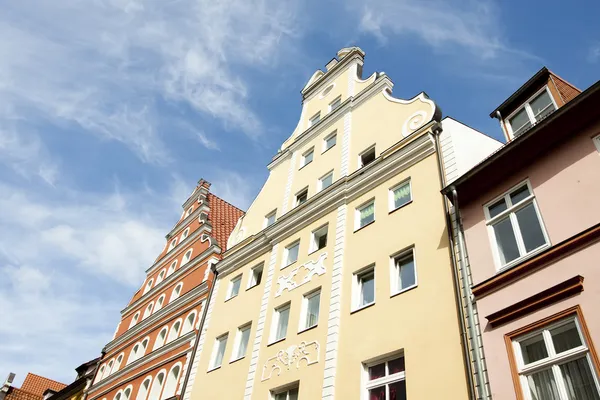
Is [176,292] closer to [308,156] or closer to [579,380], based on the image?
[308,156]

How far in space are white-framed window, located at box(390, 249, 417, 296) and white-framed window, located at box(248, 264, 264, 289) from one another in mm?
7749

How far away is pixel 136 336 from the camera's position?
2853 centimetres

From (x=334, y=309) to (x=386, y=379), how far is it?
10.4 ft

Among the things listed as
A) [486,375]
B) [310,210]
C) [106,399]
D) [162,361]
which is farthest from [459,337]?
[106,399]

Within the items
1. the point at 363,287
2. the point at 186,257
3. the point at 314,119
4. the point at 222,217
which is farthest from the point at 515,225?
the point at 222,217

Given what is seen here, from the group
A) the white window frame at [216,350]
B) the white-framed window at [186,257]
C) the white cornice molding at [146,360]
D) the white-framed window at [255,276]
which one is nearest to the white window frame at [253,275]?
the white-framed window at [255,276]

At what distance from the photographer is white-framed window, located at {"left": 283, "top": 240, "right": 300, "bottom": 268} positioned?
19891 mm

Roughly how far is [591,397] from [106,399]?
24.6 meters

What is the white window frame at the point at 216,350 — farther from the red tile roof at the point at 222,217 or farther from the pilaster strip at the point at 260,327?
the red tile roof at the point at 222,217

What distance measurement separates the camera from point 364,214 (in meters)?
18.1

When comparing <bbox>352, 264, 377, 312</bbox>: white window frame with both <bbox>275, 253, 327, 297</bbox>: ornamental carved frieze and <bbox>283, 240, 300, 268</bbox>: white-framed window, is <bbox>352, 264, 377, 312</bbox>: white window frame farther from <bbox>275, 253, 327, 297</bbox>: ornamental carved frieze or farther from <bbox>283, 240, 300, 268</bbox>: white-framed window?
<bbox>283, 240, 300, 268</bbox>: white-framed window

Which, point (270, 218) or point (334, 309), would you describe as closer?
point (334, 309)

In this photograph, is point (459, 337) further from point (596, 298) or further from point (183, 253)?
point (183, 253)

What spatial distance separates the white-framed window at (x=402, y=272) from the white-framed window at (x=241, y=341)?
6.81 meters
